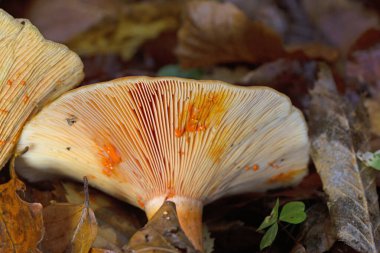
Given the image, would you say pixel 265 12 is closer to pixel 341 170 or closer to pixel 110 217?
pixel 341 170

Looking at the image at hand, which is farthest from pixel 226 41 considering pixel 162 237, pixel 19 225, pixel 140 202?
pixel 19 225

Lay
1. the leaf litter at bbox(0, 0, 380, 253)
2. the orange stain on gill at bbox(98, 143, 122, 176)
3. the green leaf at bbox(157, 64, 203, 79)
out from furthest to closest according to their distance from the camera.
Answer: the green leaf at bbox(157, 64, 203, 79) < the orange stain on gill at bbox(98, 143, 122, 176) < the leaf litter at bbox(0, 0, 380, 253)

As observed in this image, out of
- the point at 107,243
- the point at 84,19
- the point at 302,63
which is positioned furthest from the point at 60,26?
the point at 107,243

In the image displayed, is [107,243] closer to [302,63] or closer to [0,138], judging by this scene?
[0,138]

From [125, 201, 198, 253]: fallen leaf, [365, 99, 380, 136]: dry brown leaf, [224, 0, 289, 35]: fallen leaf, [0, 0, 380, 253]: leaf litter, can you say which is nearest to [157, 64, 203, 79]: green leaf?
[0, 0, 380, 253]: leaf litter

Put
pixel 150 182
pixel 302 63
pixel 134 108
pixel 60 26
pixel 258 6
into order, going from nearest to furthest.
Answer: pixel 134 108 → pixel 150 182 → pixel 302 63 → pixel 60 26 → pixel 258 6

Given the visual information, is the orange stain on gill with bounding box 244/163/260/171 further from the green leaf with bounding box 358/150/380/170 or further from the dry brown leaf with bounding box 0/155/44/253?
the dry brown leaf with bounding box 0/155/44/253
